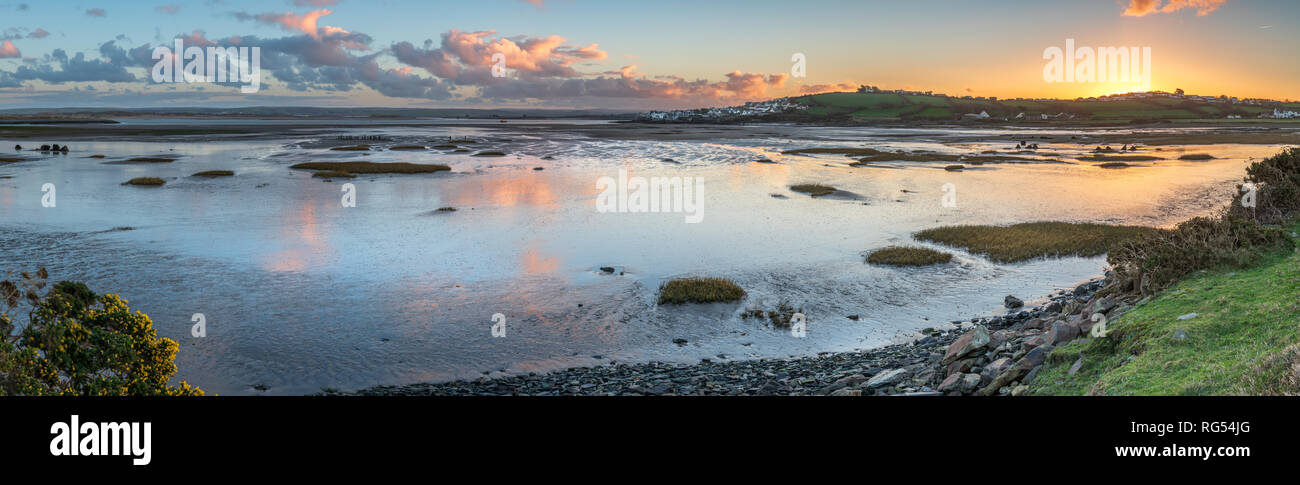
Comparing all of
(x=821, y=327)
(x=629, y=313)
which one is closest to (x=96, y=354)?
(x=629, y=313)

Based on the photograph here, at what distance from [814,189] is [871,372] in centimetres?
3856

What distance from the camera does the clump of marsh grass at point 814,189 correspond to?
167 ft

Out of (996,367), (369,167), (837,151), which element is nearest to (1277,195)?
(996,367)

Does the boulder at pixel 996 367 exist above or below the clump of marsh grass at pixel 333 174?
below

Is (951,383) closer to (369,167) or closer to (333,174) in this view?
(333,174)

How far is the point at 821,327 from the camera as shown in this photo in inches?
794

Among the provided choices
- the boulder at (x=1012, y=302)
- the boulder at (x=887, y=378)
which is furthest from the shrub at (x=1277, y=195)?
the boulder at (x=887, y=378)

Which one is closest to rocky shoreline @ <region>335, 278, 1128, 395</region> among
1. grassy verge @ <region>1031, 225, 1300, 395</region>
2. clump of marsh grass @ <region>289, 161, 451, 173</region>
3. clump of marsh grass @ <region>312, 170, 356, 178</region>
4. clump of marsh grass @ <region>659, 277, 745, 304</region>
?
grassy verge @ <region>1031, 225, 1300, 395</region>

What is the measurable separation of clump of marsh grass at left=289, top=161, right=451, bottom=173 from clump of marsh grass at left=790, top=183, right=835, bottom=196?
A: 33.8 meters

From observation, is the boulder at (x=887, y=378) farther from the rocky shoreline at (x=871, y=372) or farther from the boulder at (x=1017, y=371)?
the boulder at (x=1017, y=371)

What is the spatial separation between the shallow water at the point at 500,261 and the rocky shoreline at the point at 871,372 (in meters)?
1.00

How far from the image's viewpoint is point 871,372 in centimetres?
1486

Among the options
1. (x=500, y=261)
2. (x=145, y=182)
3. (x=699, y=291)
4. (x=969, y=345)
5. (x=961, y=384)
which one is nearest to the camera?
(x=961, y=384)
